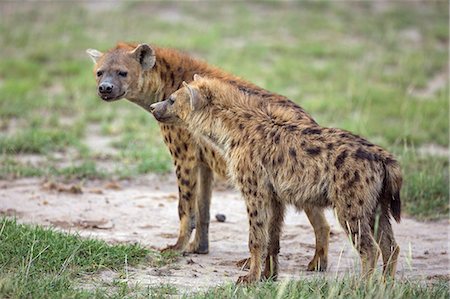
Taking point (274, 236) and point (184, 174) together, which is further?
point (184, 174)

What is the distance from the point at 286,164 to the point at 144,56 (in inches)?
60.5


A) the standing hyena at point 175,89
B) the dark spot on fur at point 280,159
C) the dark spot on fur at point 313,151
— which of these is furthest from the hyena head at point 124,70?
the dark spot on fur at point 313,151

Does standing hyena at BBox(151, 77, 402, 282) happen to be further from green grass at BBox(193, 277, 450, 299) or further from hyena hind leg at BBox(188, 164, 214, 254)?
hyena hind leg at BBox(188, 164, 214, 254)

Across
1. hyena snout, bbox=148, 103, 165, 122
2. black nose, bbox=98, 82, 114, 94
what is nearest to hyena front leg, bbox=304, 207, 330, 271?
hyena snout, bbox=148, 103, 165, 122

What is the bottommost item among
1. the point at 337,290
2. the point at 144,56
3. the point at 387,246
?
the point at 337,290

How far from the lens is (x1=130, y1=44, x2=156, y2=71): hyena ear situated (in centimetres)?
584

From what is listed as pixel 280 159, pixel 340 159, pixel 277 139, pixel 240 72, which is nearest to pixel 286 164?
pixel 280 159

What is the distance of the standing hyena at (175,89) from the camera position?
5.66 m

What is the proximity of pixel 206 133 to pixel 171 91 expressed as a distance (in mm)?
663

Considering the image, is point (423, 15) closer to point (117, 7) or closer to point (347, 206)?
point (117, 7)

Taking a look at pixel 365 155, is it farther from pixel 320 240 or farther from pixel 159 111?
pixel 159 111

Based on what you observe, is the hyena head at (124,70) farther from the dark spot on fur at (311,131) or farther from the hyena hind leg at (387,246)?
the hyena hind leg at (387,246)

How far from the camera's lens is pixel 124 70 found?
5.84 meters

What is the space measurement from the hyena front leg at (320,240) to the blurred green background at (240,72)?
140 cm
